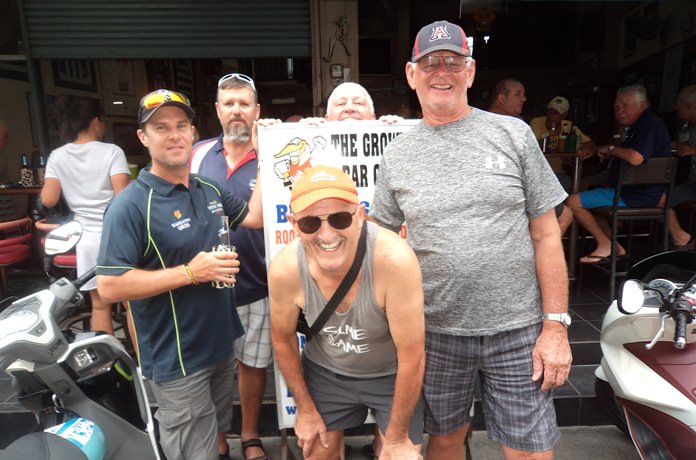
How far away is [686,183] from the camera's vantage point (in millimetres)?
4477

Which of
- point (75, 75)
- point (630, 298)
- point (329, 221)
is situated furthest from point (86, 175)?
point (75, 75)

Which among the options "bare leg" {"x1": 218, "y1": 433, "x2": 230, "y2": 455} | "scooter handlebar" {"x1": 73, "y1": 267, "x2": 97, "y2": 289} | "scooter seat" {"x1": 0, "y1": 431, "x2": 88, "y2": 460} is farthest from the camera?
"bare leg" {"x1": 218, "y1": 433, "x2": 230, "y2": 455}

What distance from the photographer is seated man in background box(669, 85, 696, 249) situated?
4.39 metres

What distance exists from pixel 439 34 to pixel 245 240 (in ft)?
4.97

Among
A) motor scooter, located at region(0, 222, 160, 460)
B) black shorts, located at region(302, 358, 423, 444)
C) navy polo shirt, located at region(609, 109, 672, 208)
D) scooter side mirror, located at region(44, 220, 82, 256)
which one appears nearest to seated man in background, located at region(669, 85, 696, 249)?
navy polo shirt, located at region(609, 109, 672, 208)

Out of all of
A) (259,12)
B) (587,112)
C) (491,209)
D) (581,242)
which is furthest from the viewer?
(587,112)

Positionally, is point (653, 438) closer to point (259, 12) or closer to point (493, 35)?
point (259, 12)

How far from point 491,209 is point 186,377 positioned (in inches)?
59.4

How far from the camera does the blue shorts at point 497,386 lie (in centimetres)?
186

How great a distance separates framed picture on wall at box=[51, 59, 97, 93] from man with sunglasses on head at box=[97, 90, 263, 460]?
244 inches

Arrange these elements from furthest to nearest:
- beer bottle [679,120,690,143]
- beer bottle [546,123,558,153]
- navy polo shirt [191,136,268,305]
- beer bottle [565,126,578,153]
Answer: beer bottle [546,123,558,153], beer bottle [565,126,578,153], beer bottle [679,120,690,143], navy polo shirt [191,136,268,305]

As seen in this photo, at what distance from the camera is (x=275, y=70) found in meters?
10.1

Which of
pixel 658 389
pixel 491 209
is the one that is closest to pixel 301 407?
pixel 491 209

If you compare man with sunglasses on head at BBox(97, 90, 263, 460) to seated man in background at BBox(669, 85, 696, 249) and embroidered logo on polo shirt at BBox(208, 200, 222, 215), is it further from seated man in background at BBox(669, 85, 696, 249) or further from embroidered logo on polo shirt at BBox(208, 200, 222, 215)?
seated man in background at BBox(669, 85, 696, 249)
